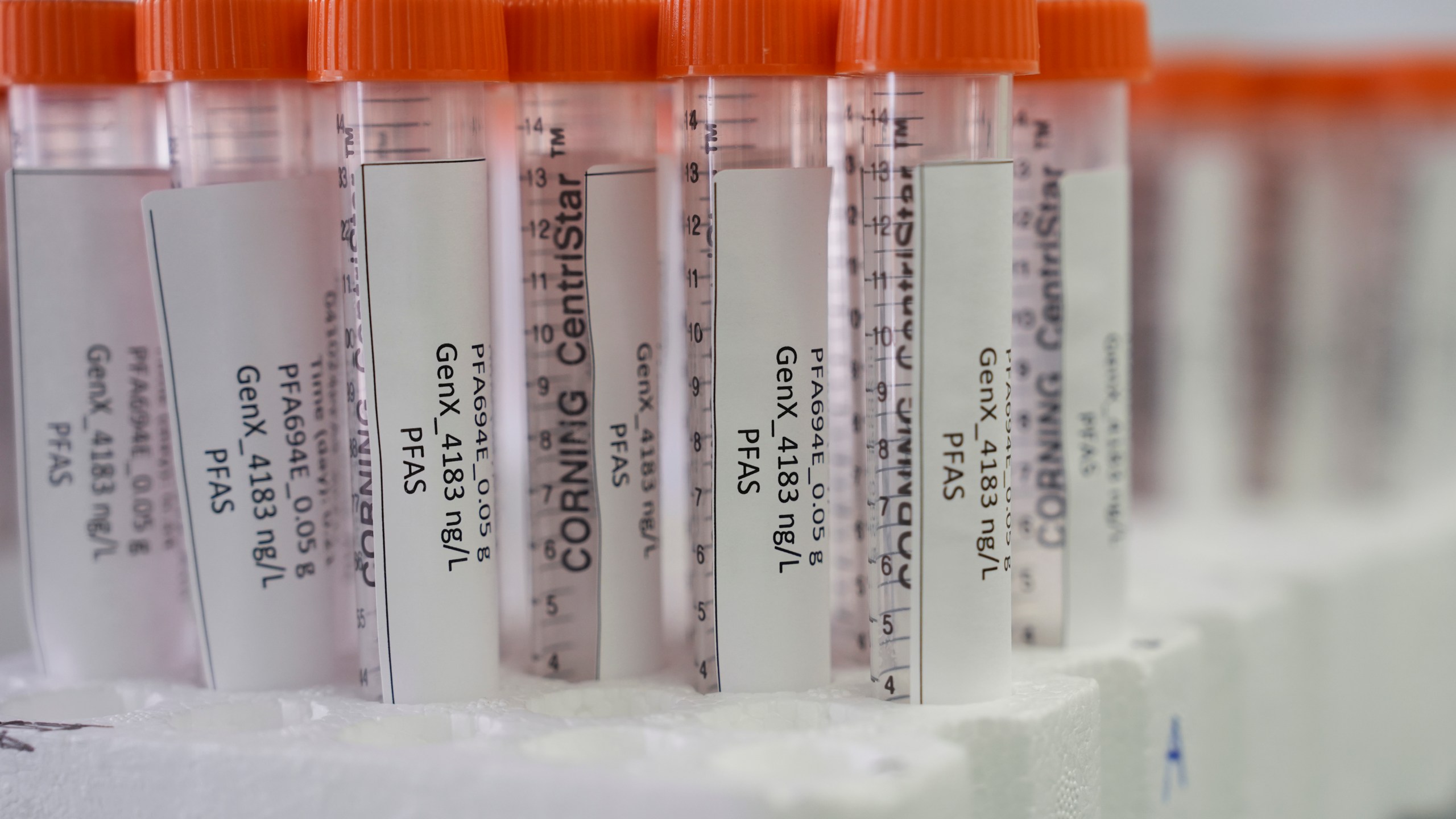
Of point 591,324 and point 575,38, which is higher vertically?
point 575,38

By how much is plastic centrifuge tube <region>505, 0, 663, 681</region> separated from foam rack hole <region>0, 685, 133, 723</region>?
0.79 ft

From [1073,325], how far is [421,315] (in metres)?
0.39

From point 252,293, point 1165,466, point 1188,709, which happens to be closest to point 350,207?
point 252,293

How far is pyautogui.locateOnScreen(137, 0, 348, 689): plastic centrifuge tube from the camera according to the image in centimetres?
69

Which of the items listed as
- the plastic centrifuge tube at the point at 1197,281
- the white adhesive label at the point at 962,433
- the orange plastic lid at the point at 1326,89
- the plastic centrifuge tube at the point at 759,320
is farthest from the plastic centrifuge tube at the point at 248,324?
the orange plastic lid at the point at 1326,89

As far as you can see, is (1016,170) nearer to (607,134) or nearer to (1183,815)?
(607,134)

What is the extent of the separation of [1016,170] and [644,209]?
0.76ft

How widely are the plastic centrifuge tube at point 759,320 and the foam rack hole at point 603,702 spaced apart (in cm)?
3

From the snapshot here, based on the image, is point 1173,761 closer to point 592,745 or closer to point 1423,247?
point 592,745

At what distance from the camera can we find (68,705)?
2.37ft

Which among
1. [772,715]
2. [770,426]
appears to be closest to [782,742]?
[772,715]

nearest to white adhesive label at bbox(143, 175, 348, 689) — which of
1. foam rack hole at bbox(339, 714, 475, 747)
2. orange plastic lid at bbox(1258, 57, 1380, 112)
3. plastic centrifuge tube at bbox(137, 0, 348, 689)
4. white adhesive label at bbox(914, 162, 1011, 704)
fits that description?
plastic centrifuge tube at bbox(137, 0, 348, 689)

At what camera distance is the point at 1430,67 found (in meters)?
1.30

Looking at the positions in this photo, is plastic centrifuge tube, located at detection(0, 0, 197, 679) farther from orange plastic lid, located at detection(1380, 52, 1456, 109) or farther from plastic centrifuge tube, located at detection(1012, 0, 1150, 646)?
orange plastic lid, located at detection(1380, 52, 1456, 109)
